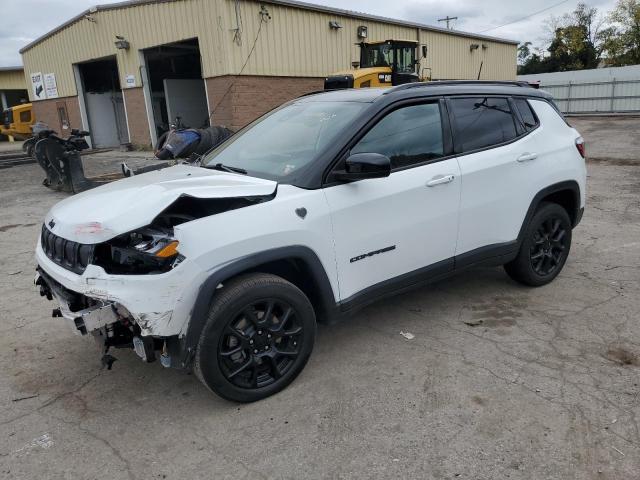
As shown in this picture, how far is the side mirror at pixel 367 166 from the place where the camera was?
3.07 m

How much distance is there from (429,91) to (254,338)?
7.36ft

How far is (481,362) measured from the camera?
3.46 m

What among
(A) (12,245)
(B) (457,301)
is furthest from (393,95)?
(A) (12,245)

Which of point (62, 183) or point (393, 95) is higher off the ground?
point (393, 95)

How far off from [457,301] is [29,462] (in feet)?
11.0

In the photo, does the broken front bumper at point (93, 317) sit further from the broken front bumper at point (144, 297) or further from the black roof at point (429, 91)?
the black roof at point (429, 91)

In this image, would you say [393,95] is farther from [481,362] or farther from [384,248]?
[481,362]

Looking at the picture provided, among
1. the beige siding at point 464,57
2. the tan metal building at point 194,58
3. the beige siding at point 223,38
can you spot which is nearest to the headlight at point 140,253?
the tan metal building at point 194,58

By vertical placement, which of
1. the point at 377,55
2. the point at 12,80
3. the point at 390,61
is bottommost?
the point at 390,61

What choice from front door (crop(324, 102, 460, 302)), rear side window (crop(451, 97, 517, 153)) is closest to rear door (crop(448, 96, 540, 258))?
rear side window (crop(451, 97, 517, 153))

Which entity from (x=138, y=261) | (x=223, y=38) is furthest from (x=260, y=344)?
(x=223, y=38)

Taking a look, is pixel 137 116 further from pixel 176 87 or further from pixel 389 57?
pixel 389 57

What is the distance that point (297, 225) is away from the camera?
3.02m

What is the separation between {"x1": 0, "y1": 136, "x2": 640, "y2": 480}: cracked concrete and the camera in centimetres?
259
